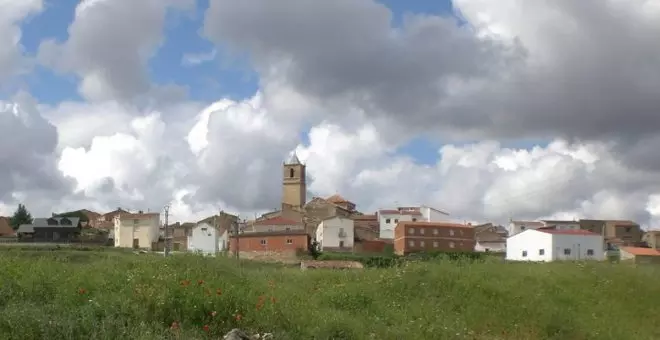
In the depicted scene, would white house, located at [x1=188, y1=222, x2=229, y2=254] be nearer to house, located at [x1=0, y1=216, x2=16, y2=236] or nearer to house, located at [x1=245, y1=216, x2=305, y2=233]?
house, located at [x1=245, y1=216, x2=305, y2=233]

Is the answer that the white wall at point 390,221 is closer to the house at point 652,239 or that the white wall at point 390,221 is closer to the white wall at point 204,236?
the white wall at point 204,236

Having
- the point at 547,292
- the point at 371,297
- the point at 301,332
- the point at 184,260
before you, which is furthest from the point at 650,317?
the point at 184,260

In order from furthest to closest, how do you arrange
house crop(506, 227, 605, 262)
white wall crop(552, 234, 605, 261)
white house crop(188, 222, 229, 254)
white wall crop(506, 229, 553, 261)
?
white house crop(188, 222, 229, 254), white wall crop(506, 229, 553, 261), white wall crop(552, 234, 605, 261), house crop(506, 227, 605, 262)

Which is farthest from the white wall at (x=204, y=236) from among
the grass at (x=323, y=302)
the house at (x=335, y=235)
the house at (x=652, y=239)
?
the house at (x=652, y=239)

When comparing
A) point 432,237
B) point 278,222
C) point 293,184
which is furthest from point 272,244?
point 293,184

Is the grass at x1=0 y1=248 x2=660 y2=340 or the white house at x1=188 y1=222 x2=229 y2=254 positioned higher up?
the grass at x1=0 y1=248 x2=660 y2=340

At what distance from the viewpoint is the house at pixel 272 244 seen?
214 ft

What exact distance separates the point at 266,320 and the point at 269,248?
56.0 m

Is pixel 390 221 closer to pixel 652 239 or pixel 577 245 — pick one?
pixel 577 245

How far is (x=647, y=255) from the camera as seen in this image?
2623 inches

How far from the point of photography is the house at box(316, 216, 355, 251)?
71062 millimetres

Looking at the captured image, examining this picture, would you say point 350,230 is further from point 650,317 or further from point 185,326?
point 185,326

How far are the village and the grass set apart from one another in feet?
127

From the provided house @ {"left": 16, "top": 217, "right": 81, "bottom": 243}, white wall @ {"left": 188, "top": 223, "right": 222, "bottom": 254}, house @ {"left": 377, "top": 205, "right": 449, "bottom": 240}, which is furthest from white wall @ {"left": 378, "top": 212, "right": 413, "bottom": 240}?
house @ {"left": 16, "top": 217, "right": 81, "bottom": 243}
